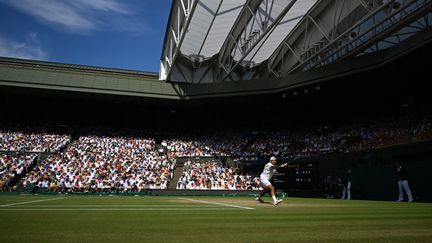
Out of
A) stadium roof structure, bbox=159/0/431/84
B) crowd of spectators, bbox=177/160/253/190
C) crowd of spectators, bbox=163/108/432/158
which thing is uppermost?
stadium roof structure, bbox=159/0/431/84

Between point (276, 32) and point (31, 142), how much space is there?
2727 cm

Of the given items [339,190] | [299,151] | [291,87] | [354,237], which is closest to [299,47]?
[291,87]

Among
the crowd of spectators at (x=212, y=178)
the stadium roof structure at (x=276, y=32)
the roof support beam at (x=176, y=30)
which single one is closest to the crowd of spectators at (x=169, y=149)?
the crowd of spectators at (x=212, y=178)

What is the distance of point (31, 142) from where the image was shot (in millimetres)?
36875

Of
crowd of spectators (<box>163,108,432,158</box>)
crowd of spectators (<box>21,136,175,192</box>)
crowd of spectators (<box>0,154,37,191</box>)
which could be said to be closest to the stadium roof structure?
crowd of spectators (<box>163,108,432,158</box>)

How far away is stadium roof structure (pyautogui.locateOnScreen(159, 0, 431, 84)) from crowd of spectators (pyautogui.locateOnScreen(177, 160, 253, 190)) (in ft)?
34.5

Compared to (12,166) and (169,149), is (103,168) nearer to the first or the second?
(12,166)

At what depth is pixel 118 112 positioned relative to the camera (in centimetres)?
4509

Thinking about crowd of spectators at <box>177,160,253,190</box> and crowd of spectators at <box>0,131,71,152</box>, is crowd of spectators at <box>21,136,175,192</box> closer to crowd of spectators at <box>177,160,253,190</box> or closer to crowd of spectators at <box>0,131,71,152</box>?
crowd of spectators at <box>0,131,71,152</box>

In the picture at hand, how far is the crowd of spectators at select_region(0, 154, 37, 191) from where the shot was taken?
29216 mm

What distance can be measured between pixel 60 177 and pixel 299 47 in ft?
80.1

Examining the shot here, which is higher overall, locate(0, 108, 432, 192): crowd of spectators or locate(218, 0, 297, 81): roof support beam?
locate(218, 0, 297, 81): roof support beam

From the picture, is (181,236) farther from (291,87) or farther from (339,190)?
(291,87)

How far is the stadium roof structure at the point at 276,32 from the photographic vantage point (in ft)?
80.2
